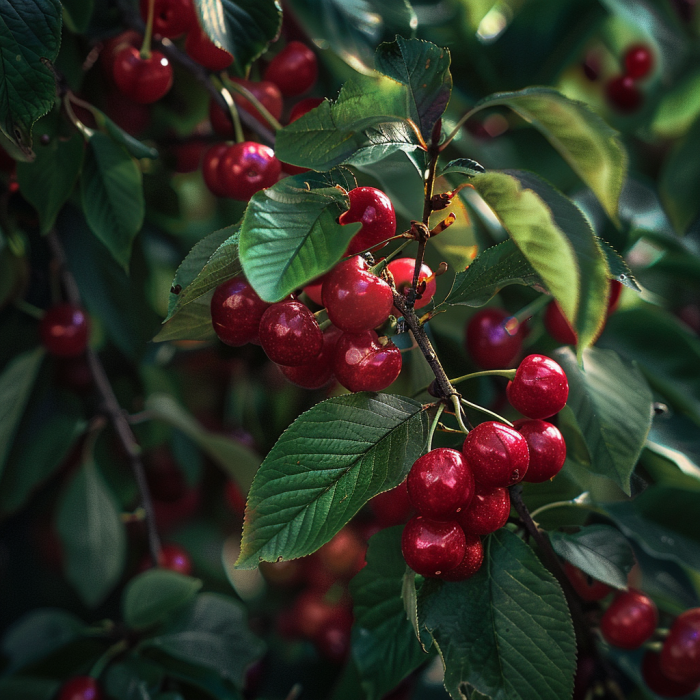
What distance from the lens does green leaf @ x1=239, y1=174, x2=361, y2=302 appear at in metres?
0.39

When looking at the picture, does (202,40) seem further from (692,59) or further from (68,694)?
(692,59)

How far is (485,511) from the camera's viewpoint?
1.48 ft

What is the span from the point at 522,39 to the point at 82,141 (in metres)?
0.78

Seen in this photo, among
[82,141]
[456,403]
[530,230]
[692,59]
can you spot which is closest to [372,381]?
[456,403]

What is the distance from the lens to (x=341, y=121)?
17.7 inches

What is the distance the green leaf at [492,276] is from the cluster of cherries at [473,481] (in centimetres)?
7

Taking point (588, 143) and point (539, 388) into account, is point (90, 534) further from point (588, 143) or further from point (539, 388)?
point (588, 143)

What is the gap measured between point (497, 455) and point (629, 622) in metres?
0.33

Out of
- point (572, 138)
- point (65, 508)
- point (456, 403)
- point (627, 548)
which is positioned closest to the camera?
point (572, 138)

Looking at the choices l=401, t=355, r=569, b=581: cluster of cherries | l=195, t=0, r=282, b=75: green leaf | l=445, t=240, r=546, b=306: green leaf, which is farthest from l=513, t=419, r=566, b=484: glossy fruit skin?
l=195, t=0, r=282, b=75: green leaf

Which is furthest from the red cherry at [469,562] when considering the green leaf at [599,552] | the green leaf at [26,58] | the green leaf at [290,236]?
the green leaf at [26,58]

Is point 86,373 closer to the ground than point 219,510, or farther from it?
farther from it

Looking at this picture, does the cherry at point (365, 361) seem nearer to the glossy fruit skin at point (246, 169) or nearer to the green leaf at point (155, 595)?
the glossy fruit skin at point (246, 169)

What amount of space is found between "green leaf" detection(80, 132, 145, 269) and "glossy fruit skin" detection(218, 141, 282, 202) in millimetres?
95
